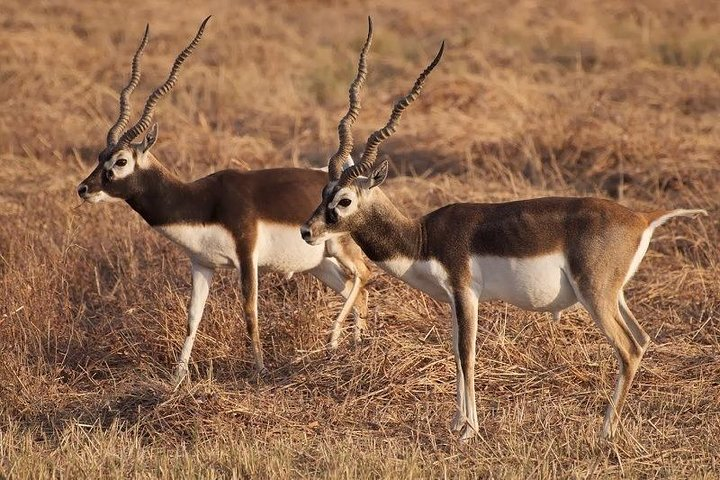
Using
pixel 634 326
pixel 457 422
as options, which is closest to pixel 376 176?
pixel 457 422

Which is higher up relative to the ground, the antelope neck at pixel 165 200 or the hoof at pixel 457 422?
the antelope neck at pixel 165 200

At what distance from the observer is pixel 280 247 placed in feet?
26.0

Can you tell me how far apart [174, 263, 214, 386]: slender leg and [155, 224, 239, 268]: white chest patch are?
0.22 metres

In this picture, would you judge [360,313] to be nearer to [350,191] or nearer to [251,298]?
[251,298]

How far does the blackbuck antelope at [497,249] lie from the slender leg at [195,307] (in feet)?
5.40

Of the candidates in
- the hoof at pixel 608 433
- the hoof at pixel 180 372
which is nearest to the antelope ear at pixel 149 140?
the hoof at pixel 180 372

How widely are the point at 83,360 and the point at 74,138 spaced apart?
683 centimetres

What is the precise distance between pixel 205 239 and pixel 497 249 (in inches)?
81.7

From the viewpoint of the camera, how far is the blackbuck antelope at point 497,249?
6.45m

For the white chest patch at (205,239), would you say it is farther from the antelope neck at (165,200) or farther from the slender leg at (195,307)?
the slender leg at (195,307)

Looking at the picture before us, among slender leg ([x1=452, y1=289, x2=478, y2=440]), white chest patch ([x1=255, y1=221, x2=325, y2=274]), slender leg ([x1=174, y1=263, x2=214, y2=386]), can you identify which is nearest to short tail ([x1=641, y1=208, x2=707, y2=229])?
slender leg ([x1=452, y1=289, x2=478, y2=440])

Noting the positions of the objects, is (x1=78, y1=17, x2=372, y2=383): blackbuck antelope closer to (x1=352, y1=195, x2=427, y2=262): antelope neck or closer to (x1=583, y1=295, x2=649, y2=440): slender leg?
(x1=352, y1=195, x2=427, y2=262): antelope neck

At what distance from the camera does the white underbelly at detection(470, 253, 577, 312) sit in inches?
255

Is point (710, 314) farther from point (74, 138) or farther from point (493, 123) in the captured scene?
point (74, 138)
